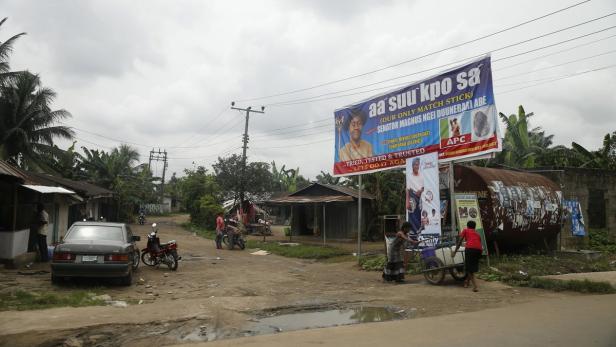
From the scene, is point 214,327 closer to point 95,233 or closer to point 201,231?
point 95,233

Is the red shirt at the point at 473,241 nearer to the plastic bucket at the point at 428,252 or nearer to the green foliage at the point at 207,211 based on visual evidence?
the plastic bucket at the point at 428,252

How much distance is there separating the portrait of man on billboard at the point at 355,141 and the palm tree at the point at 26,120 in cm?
2087

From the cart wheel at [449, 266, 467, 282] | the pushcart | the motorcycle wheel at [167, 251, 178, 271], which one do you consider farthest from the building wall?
the motorcycle wheel at [167, 251, 178, 271]

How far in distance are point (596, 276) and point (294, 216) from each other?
63.8 ft

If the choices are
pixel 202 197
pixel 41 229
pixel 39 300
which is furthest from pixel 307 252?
pixel 202 197

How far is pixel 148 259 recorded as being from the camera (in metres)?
15.4

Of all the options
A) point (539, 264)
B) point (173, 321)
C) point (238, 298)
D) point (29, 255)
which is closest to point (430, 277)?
point (539, 264)

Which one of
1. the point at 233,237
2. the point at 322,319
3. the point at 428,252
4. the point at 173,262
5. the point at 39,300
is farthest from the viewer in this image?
the point at 233,237

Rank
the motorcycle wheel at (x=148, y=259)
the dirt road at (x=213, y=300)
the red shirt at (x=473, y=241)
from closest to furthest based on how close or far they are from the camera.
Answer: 1. the dirt road at (x=213, y=300)
2. the red shirt at (x=473, y=241)
3. the motorcycle wheel at (x=148, y=259)

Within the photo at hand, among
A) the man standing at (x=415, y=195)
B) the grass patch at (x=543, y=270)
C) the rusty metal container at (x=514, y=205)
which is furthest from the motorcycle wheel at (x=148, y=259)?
the rusty metal container at (x=514, y=205)

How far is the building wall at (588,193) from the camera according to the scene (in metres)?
18.2

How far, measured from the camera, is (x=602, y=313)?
26.9ft

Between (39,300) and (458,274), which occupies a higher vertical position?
(458,274)

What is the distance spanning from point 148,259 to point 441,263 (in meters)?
8.94
